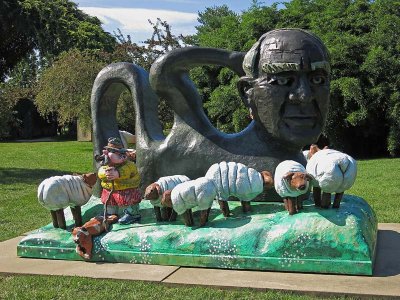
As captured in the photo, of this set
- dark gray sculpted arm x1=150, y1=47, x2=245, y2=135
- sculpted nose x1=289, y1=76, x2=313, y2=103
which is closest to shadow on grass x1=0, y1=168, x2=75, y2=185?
dark gray sculpted arm x1=150, y1=47, x2=245, y2=135

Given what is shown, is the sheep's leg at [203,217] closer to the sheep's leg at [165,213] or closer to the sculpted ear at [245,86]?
the sheep's leg at [165,213]

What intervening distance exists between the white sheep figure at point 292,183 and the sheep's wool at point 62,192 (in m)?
1.84

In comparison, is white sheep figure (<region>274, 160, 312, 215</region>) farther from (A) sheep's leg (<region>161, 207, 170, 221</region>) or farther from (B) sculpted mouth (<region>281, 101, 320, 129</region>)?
(A) sheep's leg (<region>161, 207, 170, 221</region>)

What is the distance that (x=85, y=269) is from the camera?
16.6 feet

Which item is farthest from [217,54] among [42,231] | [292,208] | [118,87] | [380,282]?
[380,282]

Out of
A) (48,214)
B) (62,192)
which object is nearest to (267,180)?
(62,192)

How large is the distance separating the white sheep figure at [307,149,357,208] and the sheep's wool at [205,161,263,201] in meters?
0.48

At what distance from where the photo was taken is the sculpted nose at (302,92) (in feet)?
17.6

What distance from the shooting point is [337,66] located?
1684 cm

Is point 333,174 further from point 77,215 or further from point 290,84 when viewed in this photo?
point 77,215

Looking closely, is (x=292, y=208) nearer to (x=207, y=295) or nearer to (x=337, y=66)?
(x=207, y=295)

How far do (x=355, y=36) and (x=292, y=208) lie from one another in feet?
44.4

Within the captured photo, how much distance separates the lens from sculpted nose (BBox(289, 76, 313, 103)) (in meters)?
5.35

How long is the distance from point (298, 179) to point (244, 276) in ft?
2.96
